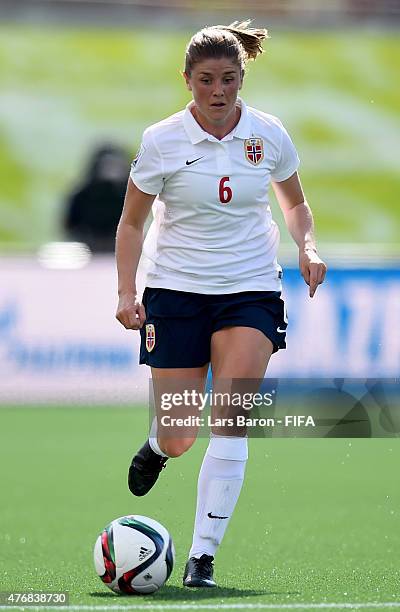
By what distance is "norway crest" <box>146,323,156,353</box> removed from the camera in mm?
5539

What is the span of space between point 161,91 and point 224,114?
1606 centimetres

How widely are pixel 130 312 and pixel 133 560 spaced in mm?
924

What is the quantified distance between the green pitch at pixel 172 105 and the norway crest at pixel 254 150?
1467cm

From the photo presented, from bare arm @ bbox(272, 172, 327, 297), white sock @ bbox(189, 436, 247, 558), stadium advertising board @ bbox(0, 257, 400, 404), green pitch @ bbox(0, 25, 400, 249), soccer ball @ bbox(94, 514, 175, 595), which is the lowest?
soccer ball @ bbox(94, 514, 175, 595)

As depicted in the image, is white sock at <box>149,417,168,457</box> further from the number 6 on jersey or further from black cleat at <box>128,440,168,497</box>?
the number 6 on jersey

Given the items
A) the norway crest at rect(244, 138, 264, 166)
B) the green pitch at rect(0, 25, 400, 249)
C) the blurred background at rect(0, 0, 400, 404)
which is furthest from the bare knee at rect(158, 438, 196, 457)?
the green pitch at rect(0, 25, 400, 249)

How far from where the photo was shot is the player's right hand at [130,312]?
521 centimetres

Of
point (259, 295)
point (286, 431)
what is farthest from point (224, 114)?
point (286, 431)

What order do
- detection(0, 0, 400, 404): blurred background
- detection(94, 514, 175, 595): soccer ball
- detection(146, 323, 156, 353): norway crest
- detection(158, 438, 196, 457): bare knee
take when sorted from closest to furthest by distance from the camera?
detection(94, 514, 175, 595): soccer ball → detection(146, 323, 156, 353): norway crest → detection(158, 438, 196, 457): bare knee → detection(0, 0, 400, 404): blurred background

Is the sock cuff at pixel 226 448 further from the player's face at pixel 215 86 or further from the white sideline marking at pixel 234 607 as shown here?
the player's face at pixel 215 86

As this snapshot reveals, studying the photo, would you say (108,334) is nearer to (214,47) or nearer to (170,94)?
(214,47)

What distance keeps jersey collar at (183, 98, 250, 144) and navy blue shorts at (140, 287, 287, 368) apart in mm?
604

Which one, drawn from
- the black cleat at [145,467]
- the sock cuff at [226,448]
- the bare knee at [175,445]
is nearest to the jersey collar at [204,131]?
the sock cuff at [226,448]

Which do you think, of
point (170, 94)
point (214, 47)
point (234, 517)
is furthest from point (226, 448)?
point (170, 94)
